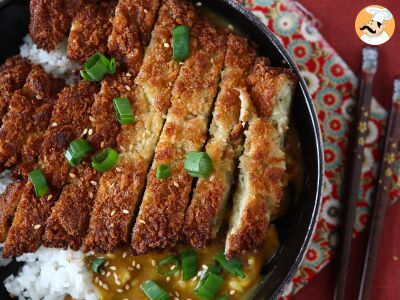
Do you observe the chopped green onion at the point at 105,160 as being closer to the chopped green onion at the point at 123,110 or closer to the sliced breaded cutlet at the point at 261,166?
the chopped green onion at the point at 123,110

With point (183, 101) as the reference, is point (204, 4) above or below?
above

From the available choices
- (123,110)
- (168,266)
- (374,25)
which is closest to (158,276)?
(168,266)

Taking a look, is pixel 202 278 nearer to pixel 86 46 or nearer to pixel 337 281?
pixel 337 281

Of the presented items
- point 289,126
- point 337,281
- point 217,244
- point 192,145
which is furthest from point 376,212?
point 192,145

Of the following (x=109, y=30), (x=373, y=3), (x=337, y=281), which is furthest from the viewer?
(x=373, y=3)

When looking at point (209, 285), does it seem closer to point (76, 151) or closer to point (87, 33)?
point (76, 151)

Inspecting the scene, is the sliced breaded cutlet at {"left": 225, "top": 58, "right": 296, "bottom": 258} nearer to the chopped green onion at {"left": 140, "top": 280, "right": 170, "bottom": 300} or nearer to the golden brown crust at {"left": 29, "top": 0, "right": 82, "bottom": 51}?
the chopped green onion at {"left": 140, "top": 280, "right": 170, "bottom": 300}

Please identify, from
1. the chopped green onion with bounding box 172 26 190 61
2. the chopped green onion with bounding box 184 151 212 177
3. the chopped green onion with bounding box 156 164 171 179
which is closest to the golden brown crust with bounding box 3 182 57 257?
the chopped green onion with bounding box 156 164 171 179
